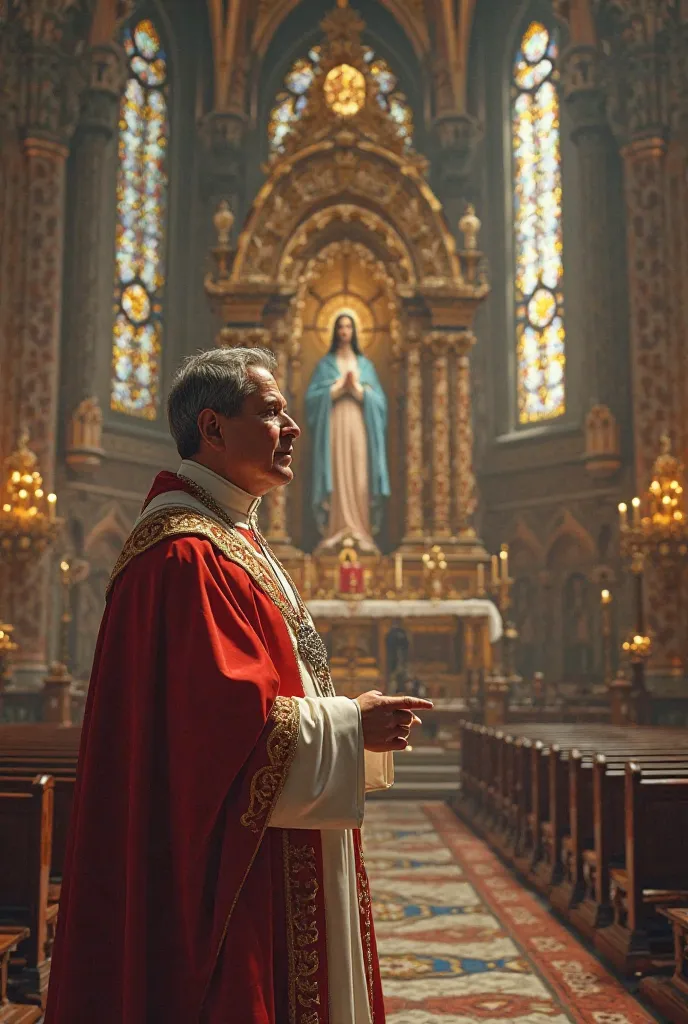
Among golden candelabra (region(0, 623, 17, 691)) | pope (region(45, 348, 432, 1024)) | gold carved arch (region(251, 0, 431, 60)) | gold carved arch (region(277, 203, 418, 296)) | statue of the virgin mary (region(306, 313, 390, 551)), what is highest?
gold carved arch (region(251, 0, 431, 60))

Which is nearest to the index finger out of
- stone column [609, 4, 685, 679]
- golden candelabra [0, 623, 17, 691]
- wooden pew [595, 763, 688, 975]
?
wooden pew [595, 763, 688, 975]

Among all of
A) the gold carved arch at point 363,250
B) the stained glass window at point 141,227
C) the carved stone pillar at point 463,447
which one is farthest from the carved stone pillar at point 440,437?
the stained glass window at point 141,227

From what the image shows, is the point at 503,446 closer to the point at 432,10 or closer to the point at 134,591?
the point at 432,10

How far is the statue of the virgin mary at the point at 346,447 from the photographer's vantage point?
52.3 ft

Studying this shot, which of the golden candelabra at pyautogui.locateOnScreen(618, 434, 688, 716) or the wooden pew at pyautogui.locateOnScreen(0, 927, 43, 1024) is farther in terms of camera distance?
the golden candelabra at pyautogui.locateOnScreen(618, 434, 688, 716)

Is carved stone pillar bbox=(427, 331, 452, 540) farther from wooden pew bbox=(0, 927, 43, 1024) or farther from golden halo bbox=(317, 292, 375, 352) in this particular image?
wooden pew bbox=(0, 927, 43, 1024)

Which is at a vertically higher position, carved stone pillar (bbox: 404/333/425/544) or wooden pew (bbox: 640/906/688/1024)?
carved stone pillar (bbox: 404/333/425/544)

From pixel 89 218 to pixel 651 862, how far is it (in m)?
14.2

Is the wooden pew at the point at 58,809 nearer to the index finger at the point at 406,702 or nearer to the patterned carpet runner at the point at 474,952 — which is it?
the patterned carpet runner at the point at 474,952

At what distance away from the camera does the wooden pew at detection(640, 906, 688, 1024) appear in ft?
13.5

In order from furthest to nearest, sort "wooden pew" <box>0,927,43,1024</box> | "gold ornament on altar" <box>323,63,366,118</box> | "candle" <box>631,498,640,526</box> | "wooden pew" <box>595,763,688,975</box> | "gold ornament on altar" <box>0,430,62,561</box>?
"gold ornament on altar" <box>323,63,366,118</box> → "gold ornament on altar" <box>0,430,62,561</box> → "candle" <box>631,498,640,526</box> → "wooden pew" <box>595,763,688,975</box> → "wooden pew" <box>0,927,43,1024</box>

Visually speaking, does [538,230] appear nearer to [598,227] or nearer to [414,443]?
[598,227]

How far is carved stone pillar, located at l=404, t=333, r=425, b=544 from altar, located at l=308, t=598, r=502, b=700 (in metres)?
1.43

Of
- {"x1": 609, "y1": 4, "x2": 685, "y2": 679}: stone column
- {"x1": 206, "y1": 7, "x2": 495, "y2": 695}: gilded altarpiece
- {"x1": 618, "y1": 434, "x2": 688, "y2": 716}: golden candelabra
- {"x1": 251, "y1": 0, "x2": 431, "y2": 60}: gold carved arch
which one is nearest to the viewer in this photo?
{"x1": 618, "y1": 434, "x2": 688, "y2": 716}: golden candelabra
